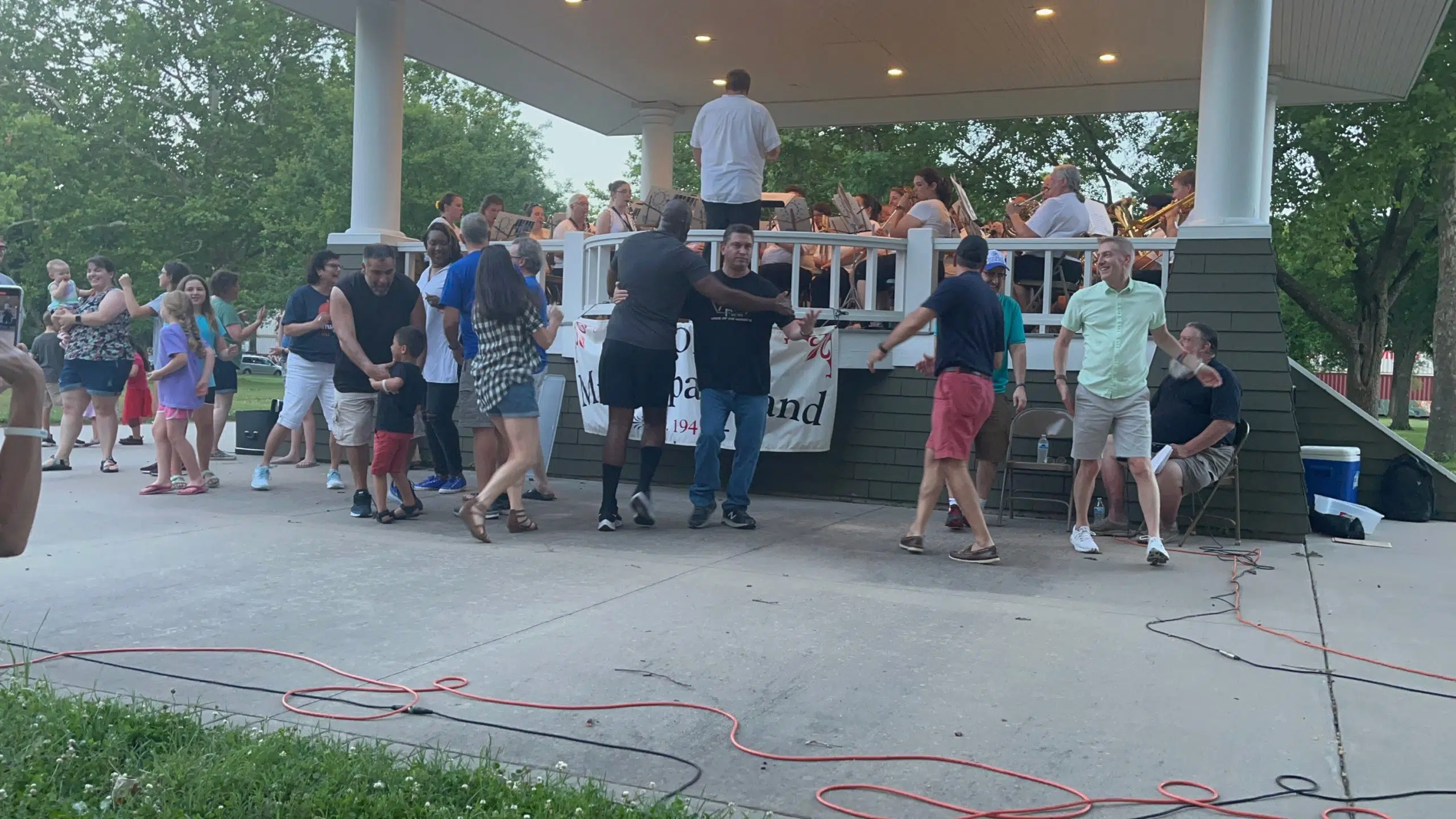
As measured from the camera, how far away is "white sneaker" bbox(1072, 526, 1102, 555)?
7.06m

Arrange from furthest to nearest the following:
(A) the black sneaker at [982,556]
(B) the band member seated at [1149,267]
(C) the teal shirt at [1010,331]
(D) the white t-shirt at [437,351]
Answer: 1. (B) the band member seated at [1149,267]
2. (D) the white t-shirt at [437,351]
3. (C) the teal shirt at [1010,331]
4. (A) the black sneaker at [982,556]

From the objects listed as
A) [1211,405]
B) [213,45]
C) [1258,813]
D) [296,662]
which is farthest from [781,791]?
[213,45]

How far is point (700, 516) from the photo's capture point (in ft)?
25.1

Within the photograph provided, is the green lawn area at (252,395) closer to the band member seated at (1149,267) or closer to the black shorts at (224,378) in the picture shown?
the black shorts at (224,378)

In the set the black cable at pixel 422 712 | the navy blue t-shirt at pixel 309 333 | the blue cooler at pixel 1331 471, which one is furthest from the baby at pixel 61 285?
the blue cooler at pixel 1331 471

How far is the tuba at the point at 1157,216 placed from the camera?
34.6ft

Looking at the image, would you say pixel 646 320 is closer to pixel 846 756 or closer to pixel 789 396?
pixel 789 396

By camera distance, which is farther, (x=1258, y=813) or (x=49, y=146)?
(x=49, y=146)

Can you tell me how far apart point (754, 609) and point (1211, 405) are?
3940mm

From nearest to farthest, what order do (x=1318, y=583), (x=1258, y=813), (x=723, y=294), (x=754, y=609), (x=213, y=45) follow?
1. (x=1258, y=813)
2. (x=754, y=609)
3. (x=1318, y=583)
4. (x=723, y=294)
5. (x=213, y=45)

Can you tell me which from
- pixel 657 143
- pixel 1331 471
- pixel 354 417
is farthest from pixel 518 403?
pixel 657 143

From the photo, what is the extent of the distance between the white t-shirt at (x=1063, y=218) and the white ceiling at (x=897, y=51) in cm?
234

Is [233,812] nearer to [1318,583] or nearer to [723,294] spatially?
[723,294]

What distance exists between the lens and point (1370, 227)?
93.5ft
